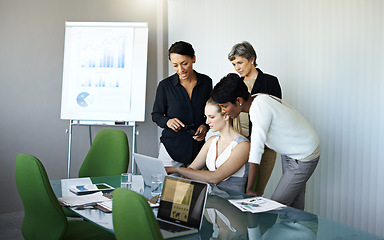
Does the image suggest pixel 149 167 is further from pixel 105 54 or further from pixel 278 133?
pixel 105 54

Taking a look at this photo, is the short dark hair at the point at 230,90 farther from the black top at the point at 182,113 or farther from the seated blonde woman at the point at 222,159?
the black top at the point at 182,113

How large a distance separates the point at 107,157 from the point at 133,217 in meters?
2.15

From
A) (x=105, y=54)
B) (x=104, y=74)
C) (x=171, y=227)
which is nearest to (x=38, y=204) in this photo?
(x=171, y=227)

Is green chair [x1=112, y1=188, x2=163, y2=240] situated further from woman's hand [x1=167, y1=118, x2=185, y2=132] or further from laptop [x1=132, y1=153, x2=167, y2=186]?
woman's hand [x1=167, y1=118, x2=185, y2=132]

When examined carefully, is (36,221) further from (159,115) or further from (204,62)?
(204,62)

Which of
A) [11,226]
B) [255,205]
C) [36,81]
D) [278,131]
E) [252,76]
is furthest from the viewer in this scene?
[36,81]

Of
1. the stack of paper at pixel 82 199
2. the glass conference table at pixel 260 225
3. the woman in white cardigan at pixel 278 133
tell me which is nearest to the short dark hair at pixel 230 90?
the woman in white cardigan at pixel 278 133

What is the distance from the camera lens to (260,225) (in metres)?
1.72

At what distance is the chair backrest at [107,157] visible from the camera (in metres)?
3.29

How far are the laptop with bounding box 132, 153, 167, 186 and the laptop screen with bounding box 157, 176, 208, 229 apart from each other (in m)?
0.49

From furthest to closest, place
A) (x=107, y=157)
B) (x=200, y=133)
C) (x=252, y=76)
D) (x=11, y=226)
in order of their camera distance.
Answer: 1. (x=11, y=226)
2. (x=107, y=157)
3. (x=252, y=76)
4. (x=200, y=133)

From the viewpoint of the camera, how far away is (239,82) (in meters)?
2.38

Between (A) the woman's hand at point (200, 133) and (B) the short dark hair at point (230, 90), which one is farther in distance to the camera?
(A) the woman's hand at point (200, 133)

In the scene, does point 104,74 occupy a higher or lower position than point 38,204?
higher
